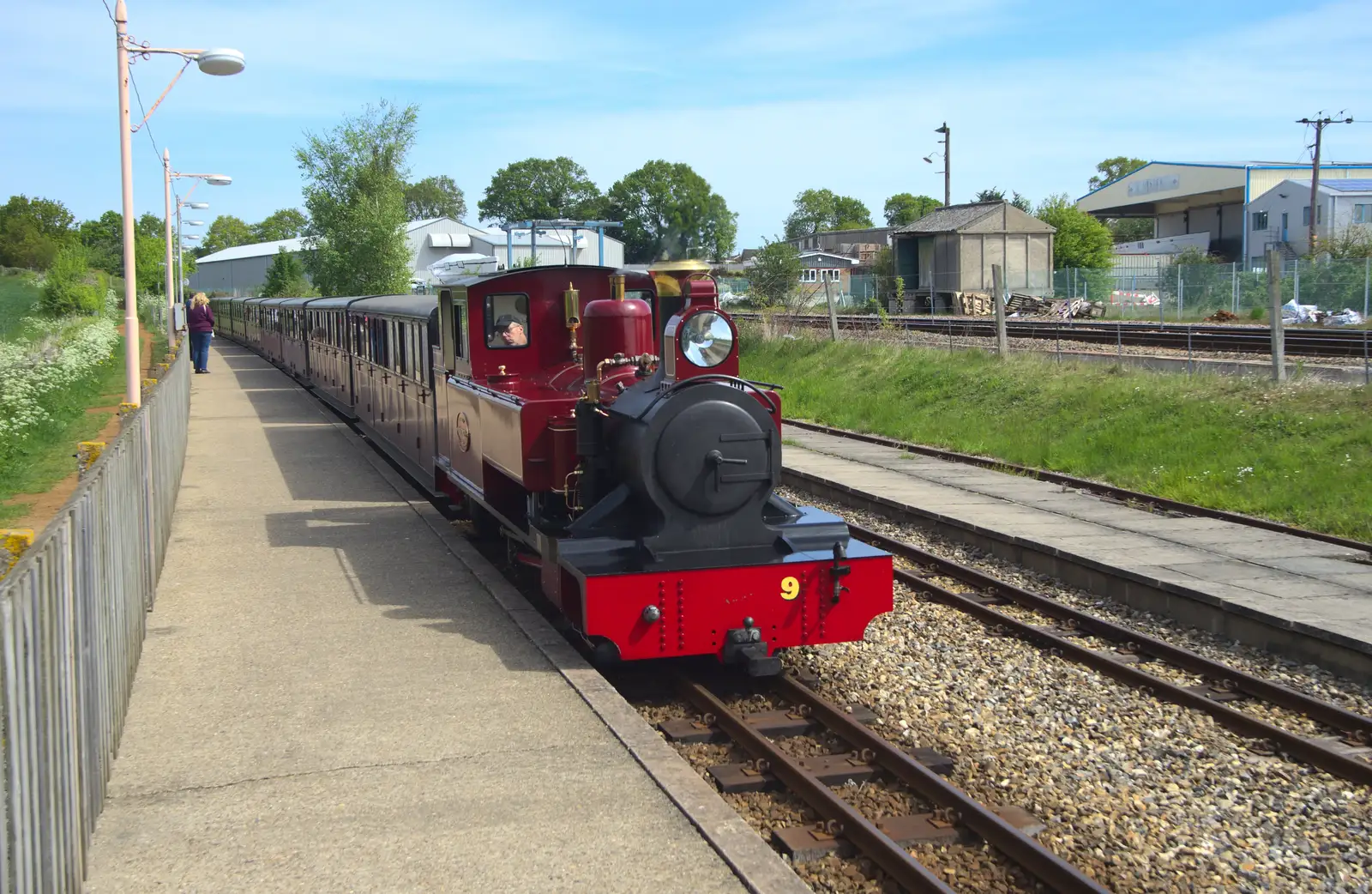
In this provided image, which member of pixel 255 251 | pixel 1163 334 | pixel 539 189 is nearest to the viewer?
pixel 1163 334

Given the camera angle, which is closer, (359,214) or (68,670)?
(68,670)

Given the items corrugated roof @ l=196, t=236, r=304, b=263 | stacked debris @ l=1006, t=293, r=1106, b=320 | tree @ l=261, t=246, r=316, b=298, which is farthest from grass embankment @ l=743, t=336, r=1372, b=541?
corrugated roof @ l=196, t=236, r=304, b=263

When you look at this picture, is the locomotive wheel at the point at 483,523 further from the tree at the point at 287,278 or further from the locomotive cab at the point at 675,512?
the tree at the point at 287,278

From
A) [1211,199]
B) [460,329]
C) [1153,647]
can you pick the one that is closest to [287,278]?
[1211,199]

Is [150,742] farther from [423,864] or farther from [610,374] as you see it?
[610,374]

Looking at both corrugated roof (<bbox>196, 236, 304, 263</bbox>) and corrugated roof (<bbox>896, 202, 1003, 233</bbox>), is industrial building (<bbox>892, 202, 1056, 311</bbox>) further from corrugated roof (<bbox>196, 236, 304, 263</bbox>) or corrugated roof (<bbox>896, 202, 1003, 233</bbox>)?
corrugated roof (<bbox>196, 236, 304, 263</bbox>)

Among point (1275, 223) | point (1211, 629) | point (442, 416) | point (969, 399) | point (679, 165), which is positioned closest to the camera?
point (1211, 629)

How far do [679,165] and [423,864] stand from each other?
8474 centimetres

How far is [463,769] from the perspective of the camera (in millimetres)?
5316

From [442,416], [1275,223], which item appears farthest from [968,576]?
[1275,223]

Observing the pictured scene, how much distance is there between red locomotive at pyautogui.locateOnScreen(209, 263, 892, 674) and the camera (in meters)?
6.72

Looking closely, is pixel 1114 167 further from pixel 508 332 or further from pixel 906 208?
pixel 508 332

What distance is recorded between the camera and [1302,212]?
49688 millimetres

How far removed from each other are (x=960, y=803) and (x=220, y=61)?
39.5ft
